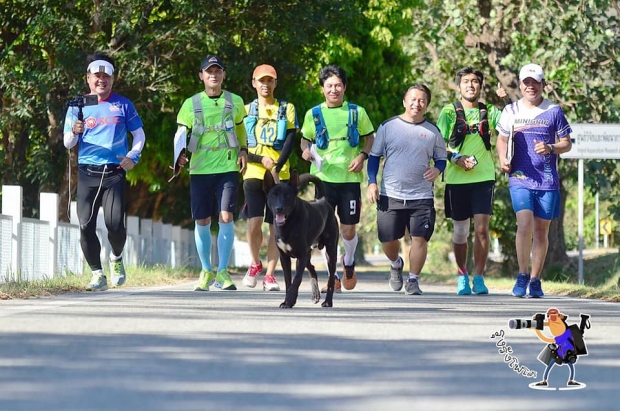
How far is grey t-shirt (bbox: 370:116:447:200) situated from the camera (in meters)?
13.7

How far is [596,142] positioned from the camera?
19.3 meters

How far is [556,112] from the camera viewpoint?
44.5 feet

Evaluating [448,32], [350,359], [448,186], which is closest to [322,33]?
[448,32]

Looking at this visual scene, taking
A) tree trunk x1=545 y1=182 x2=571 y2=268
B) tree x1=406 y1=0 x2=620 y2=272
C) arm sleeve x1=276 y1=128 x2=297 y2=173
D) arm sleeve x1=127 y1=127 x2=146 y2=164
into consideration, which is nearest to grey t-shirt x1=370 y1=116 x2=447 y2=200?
arm sleeve x1=276 y1=128 x2=297 y2=173

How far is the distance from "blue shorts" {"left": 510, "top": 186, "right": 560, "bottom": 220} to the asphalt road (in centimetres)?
328

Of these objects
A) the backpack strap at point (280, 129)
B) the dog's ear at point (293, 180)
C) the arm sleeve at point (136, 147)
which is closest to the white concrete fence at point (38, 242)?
the arm sleeve at point (136, 147)

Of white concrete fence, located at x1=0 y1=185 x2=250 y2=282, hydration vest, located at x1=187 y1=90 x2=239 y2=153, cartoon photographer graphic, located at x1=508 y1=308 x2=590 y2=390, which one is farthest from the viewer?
white concrete fence, located at x1=0 y1=185 x2=250 y2=282

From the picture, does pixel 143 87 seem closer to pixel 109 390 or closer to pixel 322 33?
pixel 322 33

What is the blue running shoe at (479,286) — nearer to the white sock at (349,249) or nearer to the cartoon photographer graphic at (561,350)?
the white sock at (349,249)

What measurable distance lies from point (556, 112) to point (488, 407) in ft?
28.5

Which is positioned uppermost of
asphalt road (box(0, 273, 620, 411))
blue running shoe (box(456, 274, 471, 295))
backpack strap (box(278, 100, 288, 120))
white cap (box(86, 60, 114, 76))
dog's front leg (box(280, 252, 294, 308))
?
white cap (box(86, 60, 114, 76))

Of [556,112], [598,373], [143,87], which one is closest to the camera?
[598,373]

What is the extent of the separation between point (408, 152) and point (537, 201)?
1325 mm

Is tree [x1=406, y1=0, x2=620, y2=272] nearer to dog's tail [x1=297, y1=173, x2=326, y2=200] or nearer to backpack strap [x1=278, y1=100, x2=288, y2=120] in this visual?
backpack strap [x1=278, y1=100, x2=288, y2=120]
